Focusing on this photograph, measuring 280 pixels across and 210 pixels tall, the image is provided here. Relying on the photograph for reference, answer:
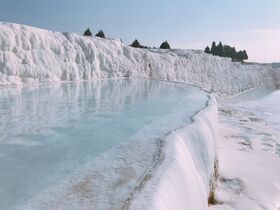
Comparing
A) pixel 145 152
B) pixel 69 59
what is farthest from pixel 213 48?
pixel 145 152

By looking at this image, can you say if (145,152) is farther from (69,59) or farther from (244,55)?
(244,55)

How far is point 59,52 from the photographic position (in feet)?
40.2

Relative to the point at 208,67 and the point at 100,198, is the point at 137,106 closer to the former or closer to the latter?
the point at 100,198

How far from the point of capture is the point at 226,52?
61594mm

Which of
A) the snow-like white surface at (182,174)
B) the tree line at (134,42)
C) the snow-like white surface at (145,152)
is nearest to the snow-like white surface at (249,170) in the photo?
the snow-like white surface at (145,152)

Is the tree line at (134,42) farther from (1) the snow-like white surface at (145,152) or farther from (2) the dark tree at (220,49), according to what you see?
(2) the dark tree at (220,49)

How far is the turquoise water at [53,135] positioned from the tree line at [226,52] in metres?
48.6

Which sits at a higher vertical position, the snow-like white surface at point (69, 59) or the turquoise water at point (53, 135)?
the snow-like white surface at point (69, 59)

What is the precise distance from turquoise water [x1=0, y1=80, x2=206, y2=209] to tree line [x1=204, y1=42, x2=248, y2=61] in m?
48.6

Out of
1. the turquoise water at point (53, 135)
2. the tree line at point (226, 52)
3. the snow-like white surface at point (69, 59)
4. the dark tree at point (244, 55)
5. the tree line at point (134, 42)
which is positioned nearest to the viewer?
the turquoise water at point (53, 135)

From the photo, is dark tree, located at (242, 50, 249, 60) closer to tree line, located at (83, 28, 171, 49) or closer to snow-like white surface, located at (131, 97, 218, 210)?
tree line, located at (83, 28, 171, 49)

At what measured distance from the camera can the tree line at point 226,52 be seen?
57.3m

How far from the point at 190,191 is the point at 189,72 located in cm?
2406

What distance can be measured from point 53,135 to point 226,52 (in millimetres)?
60927
